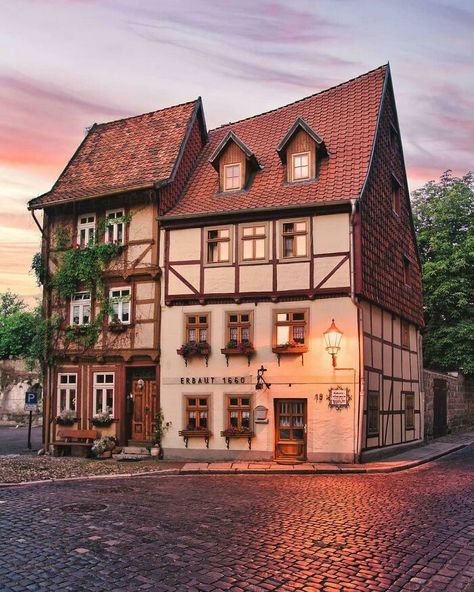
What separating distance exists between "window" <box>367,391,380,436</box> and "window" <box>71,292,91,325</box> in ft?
33.0

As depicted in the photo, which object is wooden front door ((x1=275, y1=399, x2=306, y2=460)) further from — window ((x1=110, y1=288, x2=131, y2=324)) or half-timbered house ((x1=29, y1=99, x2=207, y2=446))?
window ((x1=110, y1=288, x2=131, y2=324))

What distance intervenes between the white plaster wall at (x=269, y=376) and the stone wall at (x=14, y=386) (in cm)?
2129

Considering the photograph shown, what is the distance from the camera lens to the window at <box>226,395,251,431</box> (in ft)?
66.9

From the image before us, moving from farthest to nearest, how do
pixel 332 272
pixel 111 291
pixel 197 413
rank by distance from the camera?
pixel 111 291 < pixel 197 413 < pixel 332 272

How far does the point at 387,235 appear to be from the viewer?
23.4 metres

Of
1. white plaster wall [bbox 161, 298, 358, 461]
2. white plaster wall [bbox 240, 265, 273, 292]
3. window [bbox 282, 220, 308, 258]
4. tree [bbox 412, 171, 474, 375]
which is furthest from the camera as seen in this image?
tree [bbox 412, 171, 474, 375]

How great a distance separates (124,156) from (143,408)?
9.67m

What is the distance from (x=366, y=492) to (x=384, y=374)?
9004mm

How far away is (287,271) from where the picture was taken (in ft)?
66.9

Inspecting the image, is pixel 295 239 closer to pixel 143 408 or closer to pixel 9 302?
pixel 143 408

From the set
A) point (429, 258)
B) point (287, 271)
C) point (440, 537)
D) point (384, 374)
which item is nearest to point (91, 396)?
point (287, 271)

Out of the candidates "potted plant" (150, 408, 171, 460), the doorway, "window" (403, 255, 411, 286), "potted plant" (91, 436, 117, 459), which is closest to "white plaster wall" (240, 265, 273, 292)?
the doorway

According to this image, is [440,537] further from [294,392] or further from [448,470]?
[294,392]

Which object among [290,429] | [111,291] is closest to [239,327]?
[290,429]
